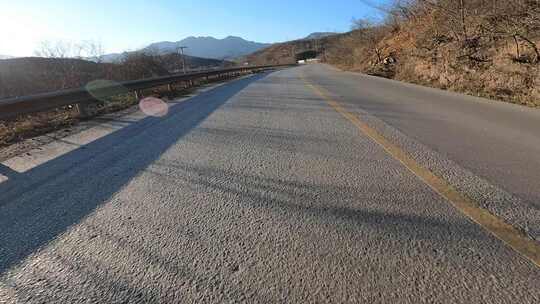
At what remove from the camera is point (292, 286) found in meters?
1.83

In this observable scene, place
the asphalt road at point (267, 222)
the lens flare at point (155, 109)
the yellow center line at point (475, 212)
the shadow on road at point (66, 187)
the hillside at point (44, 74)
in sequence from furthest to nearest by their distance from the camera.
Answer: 1. the hillside at point (44, 74)
2. the lens flare at point (155, 109)
3. the shadow on road at point (66, 187)
4. the yellow center line at point (475, 212)
5. the asphalt road at point (267, 222)

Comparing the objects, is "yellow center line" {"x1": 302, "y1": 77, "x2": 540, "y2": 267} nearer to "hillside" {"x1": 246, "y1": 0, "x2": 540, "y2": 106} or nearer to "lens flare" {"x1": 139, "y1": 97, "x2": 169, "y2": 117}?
"lens flare" {"x1": 139, "y1": 97, "x2": 169, "y2": 117}

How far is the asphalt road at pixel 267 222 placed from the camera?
6.04 feet

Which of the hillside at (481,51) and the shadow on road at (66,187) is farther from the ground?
the hillside at (481,51)

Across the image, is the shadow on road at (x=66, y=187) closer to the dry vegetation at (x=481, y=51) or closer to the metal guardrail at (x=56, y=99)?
the metal guardrail at (x=56, y=99)

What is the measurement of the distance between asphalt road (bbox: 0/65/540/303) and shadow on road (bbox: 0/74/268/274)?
2cm

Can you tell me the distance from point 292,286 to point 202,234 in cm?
88

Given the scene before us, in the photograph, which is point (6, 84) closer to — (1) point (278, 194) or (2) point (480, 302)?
(1) point (278, 194)

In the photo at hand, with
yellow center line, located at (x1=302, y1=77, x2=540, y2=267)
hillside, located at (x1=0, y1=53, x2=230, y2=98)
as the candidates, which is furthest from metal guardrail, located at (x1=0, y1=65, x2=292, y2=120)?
yellow center line, located at (x1=302, y1=77, x2=540, y2=267)

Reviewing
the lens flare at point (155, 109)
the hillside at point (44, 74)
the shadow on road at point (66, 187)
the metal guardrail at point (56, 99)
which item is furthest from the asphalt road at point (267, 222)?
the hillside at point (44, 74)

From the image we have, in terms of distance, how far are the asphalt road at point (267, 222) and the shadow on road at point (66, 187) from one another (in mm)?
19

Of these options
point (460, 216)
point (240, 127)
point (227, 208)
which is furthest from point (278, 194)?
point (240, 127)

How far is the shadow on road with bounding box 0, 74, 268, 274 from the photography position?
2.57 meters

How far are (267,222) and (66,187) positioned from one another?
2.42 meters
